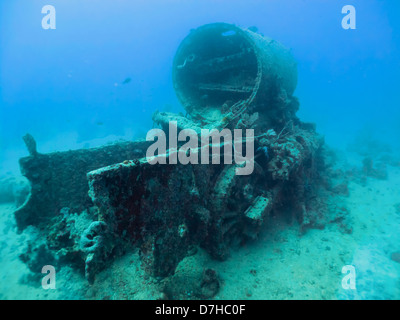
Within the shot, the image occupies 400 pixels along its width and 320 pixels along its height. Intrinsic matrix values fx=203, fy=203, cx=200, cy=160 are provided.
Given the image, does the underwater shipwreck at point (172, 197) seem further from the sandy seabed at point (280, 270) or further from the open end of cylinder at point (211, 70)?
the open end of cylinder at point (211, 70)

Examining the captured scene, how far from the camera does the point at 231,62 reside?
7258mm

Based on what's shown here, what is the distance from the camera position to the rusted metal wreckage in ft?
7.12

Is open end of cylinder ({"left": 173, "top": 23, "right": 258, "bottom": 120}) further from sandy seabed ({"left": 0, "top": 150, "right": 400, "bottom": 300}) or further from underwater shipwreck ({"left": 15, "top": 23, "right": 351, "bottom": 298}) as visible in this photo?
sandy seabed ({"left": 0, "top": 150, "right": 400, "bottom": 300})

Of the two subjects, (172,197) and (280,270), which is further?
(280,270)

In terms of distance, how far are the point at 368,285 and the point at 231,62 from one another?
698cm

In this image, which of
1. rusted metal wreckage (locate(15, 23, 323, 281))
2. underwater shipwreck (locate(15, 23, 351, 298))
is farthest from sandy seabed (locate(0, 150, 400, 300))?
rusted metal wreckage (locate(15, 23, 323, 281))

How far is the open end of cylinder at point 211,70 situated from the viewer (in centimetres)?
689

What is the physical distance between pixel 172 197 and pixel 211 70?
6.17m

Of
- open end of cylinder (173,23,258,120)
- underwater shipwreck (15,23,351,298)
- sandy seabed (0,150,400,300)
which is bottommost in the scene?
sandy seabed (0,150,400,300)

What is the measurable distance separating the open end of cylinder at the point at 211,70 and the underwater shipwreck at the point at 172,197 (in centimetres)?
46

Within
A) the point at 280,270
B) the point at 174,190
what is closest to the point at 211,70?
the point at 174,190

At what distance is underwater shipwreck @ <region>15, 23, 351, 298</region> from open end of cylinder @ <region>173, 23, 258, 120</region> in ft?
1.52

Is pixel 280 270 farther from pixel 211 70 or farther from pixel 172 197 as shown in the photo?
pixel 211 70

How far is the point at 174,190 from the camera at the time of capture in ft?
8.79
